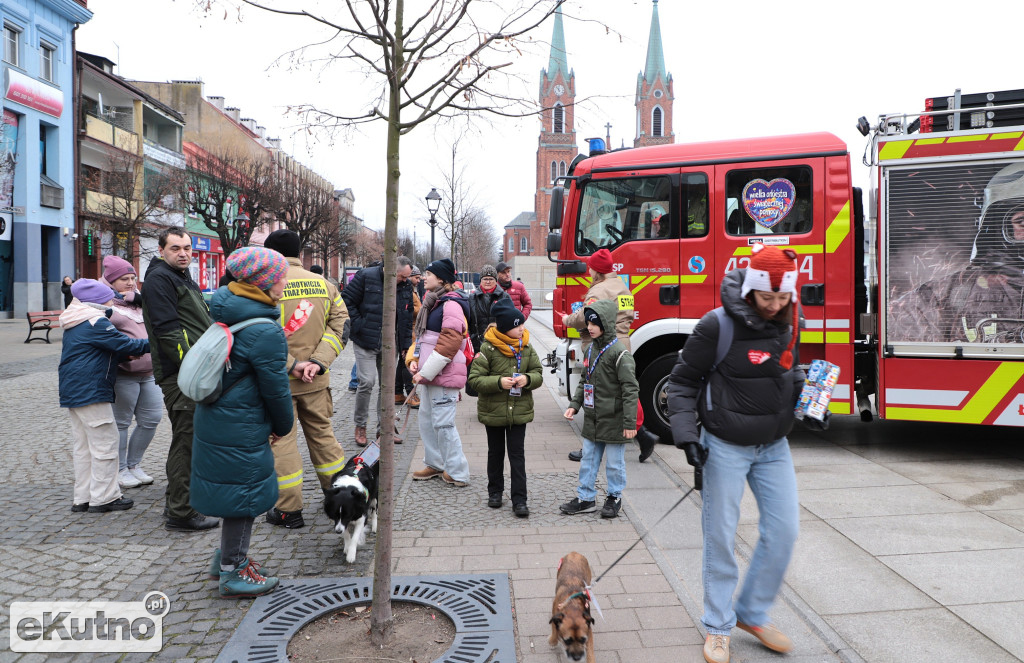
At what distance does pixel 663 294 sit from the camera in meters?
7.28

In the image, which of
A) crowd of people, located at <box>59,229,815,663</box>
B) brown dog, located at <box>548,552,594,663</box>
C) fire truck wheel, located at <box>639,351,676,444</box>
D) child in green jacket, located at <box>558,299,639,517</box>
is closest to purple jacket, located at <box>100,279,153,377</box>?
crowd of people, located at <box>59,229,815,663</box>

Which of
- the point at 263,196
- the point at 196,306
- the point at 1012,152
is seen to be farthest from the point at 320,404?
the point at 263,196

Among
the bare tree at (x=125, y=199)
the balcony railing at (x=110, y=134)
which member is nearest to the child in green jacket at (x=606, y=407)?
the bare tree at (x=125, y=199)

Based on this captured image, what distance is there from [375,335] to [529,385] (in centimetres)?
297


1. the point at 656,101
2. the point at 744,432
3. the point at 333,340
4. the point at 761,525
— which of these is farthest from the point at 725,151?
the point at 656,101

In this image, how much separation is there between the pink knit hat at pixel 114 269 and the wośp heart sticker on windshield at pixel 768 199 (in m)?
5.68

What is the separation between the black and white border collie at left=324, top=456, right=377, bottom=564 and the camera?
4.17 m

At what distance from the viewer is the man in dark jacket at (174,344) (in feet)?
15.4

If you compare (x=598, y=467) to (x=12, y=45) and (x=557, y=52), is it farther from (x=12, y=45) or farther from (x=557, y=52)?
(x=12, y=45)

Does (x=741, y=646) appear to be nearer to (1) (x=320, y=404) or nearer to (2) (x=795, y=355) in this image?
(2) (x=795, y=355)

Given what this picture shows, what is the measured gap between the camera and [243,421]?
3584mm

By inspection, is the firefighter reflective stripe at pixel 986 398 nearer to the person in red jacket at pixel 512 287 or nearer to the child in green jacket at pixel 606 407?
the child in green jacket at pixel 606 407

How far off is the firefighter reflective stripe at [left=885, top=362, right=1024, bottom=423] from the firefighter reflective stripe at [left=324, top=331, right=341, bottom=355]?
17.1 ft

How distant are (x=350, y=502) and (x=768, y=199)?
16.7 ft
